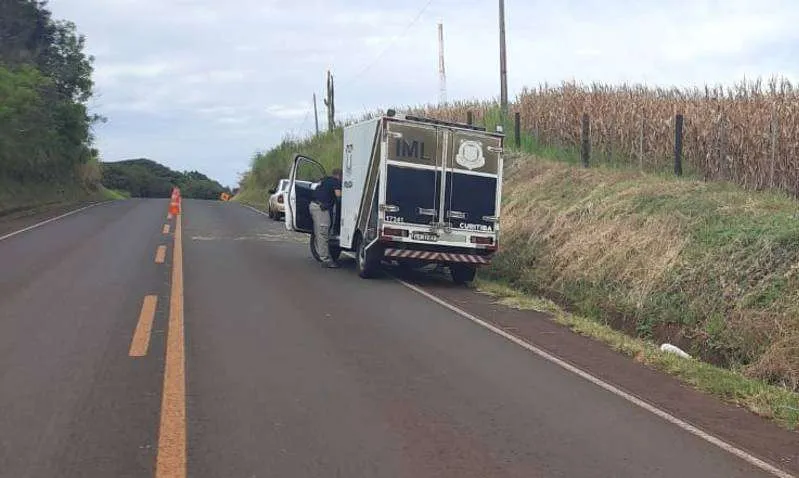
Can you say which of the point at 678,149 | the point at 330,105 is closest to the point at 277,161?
the point at 330,105

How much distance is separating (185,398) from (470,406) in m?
2.18

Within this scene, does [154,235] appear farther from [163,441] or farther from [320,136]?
[320,136]

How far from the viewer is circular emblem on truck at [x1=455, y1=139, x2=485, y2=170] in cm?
1302

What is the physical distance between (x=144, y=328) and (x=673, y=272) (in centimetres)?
678

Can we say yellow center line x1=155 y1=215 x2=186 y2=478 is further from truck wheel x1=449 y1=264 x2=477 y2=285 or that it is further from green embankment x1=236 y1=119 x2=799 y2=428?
truck wheel x1=449 y1=264 x2=477 y2=285

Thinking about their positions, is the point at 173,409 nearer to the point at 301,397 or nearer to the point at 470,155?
the point at 301,397

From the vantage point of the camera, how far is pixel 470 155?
13086 mm

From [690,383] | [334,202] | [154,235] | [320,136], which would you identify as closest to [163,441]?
[690,383]

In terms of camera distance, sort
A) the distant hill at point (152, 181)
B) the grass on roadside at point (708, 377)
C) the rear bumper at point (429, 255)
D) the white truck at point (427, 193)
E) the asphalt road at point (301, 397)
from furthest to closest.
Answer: the distant hill at point (152, 181), the rear bumper at point (429, 255), the white truck at point (427, 193), the grass on roadside at point (708, 377), the asphalt road at point (301, 397)

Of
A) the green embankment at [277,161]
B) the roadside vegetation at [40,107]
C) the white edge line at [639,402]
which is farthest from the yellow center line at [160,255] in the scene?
the green embankment at [277,161]

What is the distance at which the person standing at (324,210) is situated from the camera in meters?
14.9

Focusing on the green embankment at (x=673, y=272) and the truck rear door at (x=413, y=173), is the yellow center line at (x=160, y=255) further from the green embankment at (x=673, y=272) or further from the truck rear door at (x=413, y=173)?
the green embankment at (x=673, y=272)

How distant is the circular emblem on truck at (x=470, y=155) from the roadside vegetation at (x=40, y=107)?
2102cm

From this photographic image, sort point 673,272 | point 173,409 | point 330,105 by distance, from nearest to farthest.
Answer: point 173,409 < point 673,272 < point 330,105
